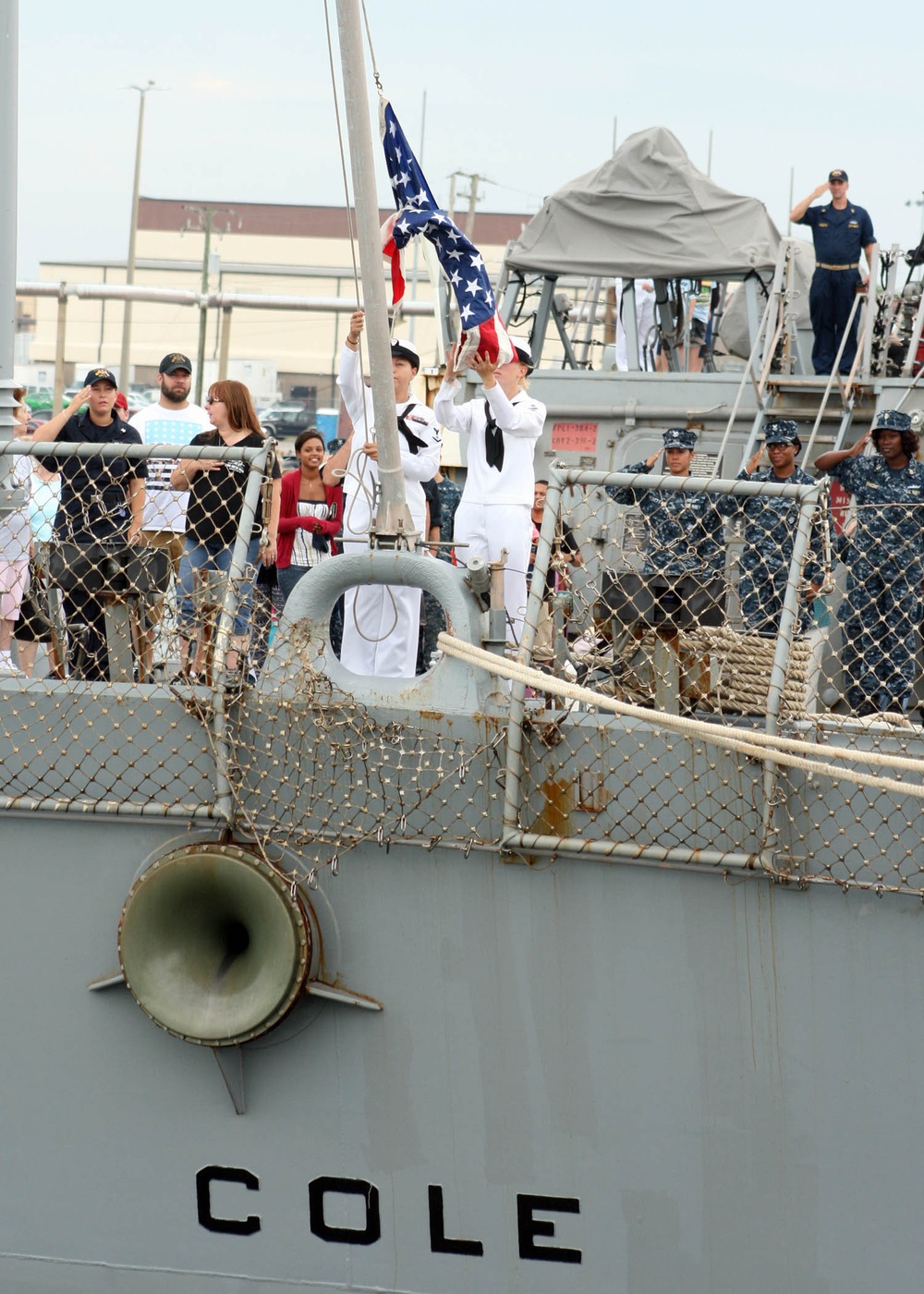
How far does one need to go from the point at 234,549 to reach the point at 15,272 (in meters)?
1.61

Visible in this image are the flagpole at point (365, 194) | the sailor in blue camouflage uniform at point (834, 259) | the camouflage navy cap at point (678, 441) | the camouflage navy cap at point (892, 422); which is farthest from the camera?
the sailor in blue camouflage uniform at point (834, 259)

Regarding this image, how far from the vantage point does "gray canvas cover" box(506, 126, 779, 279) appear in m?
10.9

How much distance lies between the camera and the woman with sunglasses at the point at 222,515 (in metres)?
4.25

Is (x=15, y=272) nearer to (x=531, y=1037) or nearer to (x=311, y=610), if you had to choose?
(x=311, y=610)

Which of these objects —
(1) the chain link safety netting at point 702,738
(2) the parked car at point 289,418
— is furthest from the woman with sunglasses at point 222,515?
(2) the parked car at point 289,418

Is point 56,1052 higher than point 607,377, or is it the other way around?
point 607,377

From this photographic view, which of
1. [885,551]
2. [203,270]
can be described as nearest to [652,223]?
[885,551]

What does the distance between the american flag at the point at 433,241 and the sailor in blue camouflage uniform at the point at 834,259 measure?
642 cm

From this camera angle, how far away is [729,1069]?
13.0 ft

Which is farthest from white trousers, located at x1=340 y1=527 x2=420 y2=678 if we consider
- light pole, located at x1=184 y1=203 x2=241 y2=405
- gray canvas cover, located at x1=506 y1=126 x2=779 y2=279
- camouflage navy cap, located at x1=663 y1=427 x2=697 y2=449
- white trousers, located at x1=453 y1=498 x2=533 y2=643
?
light pole, located at x1=184 y1=203 x2=241 y2=405

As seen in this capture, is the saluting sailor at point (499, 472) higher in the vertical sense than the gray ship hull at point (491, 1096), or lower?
higher

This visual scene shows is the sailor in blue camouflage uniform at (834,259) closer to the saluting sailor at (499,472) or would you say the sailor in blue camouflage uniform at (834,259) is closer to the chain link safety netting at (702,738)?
the saluting sailor at (499,472)

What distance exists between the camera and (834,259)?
419 inches

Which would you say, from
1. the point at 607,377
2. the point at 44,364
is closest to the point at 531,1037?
the point at 607,377
